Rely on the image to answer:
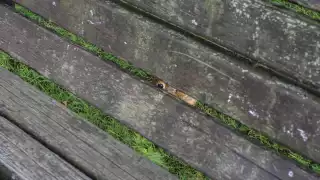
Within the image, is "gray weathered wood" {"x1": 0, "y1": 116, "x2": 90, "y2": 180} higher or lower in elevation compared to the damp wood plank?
lower

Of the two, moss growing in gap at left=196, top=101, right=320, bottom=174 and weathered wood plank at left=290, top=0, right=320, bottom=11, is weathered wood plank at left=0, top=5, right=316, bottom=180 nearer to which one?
moss growing in gap at left=196, top=101, right=320, bottom=174

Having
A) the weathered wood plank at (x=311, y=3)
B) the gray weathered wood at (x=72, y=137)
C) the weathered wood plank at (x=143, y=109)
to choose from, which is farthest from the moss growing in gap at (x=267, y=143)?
the weathered wood plank at (x=311, y=3)

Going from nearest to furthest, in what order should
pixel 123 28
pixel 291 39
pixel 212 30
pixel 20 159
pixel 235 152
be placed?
1. pixel 291 39
2. pixel 212 30
3. pixel 235 152
4. pixel 123 28
5. pixel 20 159

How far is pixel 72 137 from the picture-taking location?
242 cm

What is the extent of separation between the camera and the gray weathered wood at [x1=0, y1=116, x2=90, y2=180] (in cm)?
226

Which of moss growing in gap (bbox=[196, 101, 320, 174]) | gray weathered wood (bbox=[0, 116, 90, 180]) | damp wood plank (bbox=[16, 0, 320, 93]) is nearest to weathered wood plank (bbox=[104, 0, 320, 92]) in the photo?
damp wood plank (bbox=[16, 0, 320, 93])

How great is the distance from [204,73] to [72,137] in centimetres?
94

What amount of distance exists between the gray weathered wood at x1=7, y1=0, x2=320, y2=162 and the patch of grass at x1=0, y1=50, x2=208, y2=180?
50 centimetres

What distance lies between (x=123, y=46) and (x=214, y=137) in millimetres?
702

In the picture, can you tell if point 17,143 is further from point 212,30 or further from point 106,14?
point 212,30

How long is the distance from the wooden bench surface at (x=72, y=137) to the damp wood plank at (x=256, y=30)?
Result: 0.77 m

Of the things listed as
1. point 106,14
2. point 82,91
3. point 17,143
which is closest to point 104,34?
point 106,14

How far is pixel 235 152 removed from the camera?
6.68ft

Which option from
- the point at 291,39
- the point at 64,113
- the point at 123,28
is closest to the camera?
the point at 291,39
